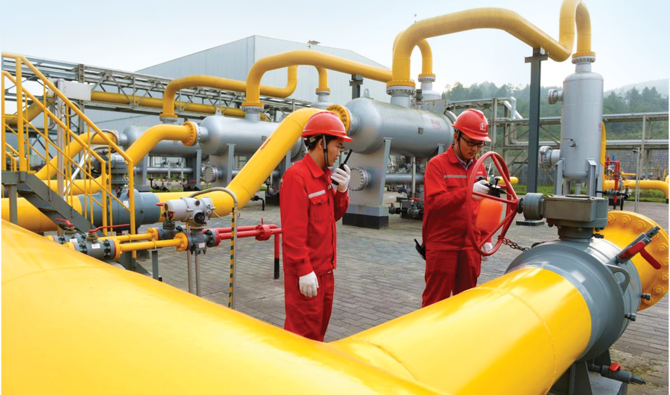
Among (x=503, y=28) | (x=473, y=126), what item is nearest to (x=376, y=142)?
(x=503, y=28)

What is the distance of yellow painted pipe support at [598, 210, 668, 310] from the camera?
302 centimetres

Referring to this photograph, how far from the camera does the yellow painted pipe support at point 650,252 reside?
302 centimetres

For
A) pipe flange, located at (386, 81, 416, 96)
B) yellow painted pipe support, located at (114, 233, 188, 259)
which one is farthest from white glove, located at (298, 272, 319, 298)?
pipe flange, located at (386, 81, 416, 96)

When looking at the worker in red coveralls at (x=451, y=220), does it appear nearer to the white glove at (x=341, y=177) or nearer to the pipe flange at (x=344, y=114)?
the white glove at (x=341, y=177)

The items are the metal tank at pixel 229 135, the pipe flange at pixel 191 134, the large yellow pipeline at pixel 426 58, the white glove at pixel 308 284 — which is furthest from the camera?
the large yellow pipeline at pixel 426 58

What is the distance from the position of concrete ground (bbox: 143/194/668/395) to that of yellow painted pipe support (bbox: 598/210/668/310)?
60cm

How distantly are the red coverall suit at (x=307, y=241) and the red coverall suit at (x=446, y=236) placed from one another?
0.82 m

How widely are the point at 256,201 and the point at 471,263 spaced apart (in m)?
13.0

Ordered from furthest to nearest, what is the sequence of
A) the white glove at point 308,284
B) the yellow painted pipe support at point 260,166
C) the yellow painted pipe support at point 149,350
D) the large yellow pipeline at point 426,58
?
the large yellow pipeline at point 426,58, the yellow painted pipe support at point 260,166, the white glove at point 308,284, the yellow painted pipe support at point 149,350

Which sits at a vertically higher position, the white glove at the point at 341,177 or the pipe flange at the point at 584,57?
the pipe flange at the point at 584,57

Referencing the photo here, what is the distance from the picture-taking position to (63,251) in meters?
1.37

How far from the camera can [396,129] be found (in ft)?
32.2

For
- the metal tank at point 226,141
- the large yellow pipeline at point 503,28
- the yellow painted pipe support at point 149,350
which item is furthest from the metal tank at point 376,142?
the yellow painted pipe support at point 149,350

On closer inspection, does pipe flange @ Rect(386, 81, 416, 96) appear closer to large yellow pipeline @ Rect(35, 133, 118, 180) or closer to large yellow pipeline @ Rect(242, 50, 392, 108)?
large yellow pipeline @ Rect(242, 50, 392, 108)
